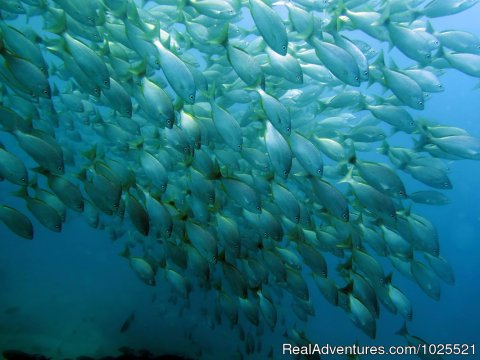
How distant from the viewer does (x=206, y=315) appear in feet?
28.3

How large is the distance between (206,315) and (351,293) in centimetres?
481

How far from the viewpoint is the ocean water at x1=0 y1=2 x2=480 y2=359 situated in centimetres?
1024

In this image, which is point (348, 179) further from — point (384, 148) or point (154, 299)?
point (154, 299)

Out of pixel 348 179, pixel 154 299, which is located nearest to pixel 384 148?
pixel 348 179

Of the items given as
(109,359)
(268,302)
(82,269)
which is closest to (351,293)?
(268,302)

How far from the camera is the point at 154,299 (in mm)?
10789

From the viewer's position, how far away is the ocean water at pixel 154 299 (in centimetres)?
1024

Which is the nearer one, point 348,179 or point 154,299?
point 348,179

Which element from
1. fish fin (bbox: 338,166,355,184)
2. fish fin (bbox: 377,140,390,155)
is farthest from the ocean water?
fish fin (bbox: 338,166,355,184)

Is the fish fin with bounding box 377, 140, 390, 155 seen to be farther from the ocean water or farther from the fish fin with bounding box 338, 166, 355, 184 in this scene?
the ocean water

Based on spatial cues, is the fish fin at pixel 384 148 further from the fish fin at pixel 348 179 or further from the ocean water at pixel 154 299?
the ocean water at pixel 154 299

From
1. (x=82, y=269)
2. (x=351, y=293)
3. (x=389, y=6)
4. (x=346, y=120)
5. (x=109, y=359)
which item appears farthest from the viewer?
(x=82, y=269)

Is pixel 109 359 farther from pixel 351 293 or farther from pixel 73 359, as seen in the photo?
pixel 351 293

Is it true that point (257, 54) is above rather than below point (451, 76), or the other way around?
below
